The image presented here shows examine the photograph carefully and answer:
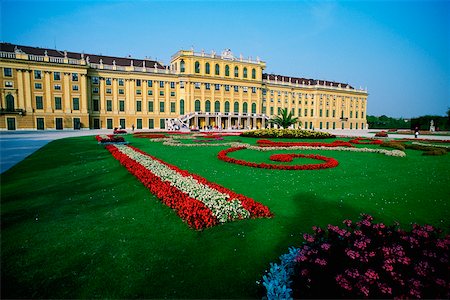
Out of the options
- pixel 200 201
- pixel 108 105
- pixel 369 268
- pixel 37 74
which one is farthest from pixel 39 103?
pixel 369 268

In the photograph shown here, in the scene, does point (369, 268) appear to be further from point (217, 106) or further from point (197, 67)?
point (217, 106)

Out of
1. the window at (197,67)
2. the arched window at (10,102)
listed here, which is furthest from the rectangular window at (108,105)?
the window at (197,67)

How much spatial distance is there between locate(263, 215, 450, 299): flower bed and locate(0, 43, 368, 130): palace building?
44.5m

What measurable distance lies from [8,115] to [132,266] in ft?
166

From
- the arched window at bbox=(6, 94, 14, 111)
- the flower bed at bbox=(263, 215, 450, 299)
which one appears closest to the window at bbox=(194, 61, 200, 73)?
the arched window at bbox=(6, 94, 14, 111)

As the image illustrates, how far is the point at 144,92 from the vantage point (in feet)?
172

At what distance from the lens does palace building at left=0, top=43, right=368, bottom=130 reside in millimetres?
42812

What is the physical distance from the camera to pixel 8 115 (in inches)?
1636

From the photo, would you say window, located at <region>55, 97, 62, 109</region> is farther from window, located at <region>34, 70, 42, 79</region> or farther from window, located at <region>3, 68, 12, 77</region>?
window, located at <region>3, 68, 12, 77</region>

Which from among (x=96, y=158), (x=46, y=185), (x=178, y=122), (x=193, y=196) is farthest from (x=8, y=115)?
(x=193, y=196)

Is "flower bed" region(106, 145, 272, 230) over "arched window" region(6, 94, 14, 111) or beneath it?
beneath

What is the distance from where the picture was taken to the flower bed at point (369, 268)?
8.13 ft

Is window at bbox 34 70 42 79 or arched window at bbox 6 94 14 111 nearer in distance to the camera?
arched window at bbox 6 94 14 111

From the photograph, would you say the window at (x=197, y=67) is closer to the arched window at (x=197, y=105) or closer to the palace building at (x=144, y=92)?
the palace building at (x=144, y=92)
